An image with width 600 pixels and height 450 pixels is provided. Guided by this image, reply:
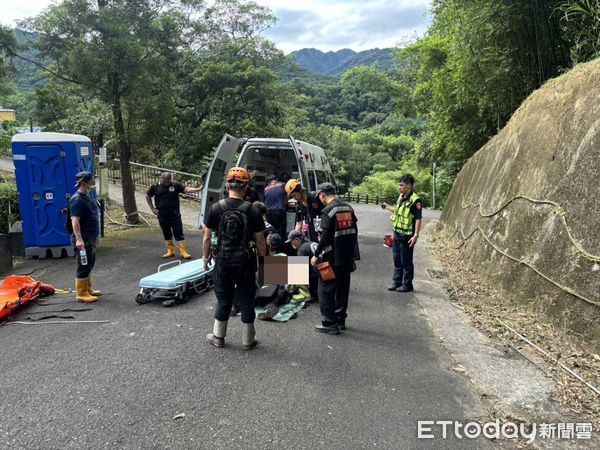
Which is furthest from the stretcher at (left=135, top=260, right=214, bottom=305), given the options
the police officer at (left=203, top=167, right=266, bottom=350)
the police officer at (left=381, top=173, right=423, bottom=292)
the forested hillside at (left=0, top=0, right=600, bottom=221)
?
the forested hillside at (left=0, top=0, right=600, bottom=221)

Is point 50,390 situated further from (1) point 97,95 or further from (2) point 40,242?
(1) point 97,95

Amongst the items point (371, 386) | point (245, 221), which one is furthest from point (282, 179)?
point (371, 386)

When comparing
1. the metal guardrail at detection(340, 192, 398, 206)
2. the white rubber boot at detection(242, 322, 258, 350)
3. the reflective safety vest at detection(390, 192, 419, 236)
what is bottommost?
the metal guardrail at detection(340, 192, 398, 206)

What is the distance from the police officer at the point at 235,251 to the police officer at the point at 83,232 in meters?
2.21

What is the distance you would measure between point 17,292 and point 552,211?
6637 millimetres

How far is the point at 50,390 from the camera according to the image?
3.42 m

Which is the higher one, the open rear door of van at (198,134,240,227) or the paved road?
the open rear door of van at (198,134,240,227)

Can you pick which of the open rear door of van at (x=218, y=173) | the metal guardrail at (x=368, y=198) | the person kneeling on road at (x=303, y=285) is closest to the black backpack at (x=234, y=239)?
the person kneeling on road at (x=303, y=285)

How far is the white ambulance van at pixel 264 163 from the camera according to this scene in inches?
312

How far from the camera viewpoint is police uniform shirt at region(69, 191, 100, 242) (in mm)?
5496

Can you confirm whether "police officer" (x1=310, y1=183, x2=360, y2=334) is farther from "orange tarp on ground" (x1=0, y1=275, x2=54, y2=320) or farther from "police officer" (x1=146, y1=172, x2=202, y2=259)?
"police officer" (x1=146, y1=172, x2=202, y2=259)

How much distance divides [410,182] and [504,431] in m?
4.10

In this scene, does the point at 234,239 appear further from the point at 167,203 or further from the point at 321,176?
the point at 321,176

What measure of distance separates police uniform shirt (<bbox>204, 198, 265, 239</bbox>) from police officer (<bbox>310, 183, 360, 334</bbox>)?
850 millimetres
